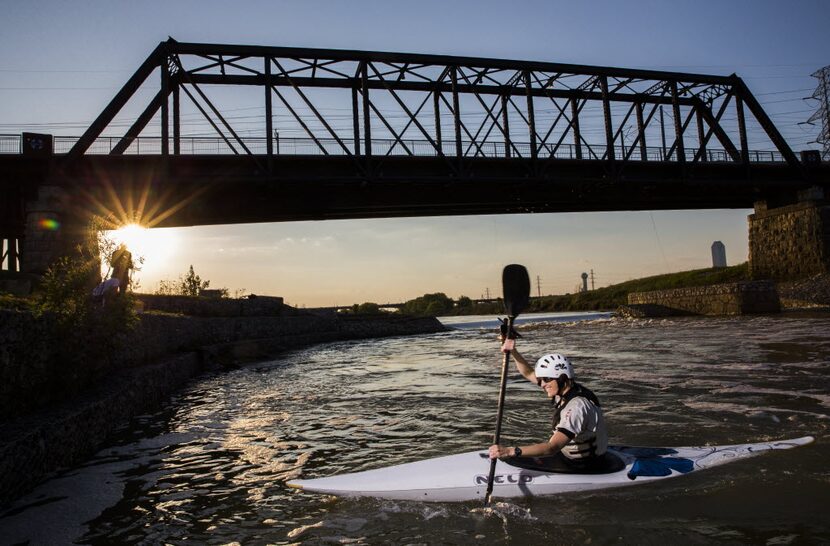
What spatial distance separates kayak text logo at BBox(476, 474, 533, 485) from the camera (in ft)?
18.8

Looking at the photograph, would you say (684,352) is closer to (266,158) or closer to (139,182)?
(266,158)

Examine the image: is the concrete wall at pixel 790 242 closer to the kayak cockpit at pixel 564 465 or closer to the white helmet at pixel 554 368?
the kayak cockpit at pixel 564 465

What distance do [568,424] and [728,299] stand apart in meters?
35.9

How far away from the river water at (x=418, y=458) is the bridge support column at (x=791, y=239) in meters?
28.1

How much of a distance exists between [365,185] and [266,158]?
5778 mm

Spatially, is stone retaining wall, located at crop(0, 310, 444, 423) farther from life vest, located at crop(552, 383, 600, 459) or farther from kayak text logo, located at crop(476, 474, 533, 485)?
life vest, located at crop(552, 383, 600, 459)

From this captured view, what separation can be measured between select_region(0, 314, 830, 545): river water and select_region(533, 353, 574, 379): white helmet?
1223mm

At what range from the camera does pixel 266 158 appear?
104 ft

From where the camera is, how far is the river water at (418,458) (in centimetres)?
496

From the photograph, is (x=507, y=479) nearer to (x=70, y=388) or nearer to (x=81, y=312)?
(x=70, y=388)

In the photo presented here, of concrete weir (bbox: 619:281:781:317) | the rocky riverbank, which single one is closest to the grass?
concrete weir (bbox: 619:281:781:317)

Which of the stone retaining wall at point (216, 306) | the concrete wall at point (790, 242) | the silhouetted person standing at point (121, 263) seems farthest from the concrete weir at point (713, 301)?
the silhouetted person standing at point (121, 263)

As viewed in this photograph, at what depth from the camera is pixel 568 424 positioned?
547 centimetres

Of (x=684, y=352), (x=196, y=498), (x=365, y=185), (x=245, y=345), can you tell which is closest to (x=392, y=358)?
(x=245, y=345)
